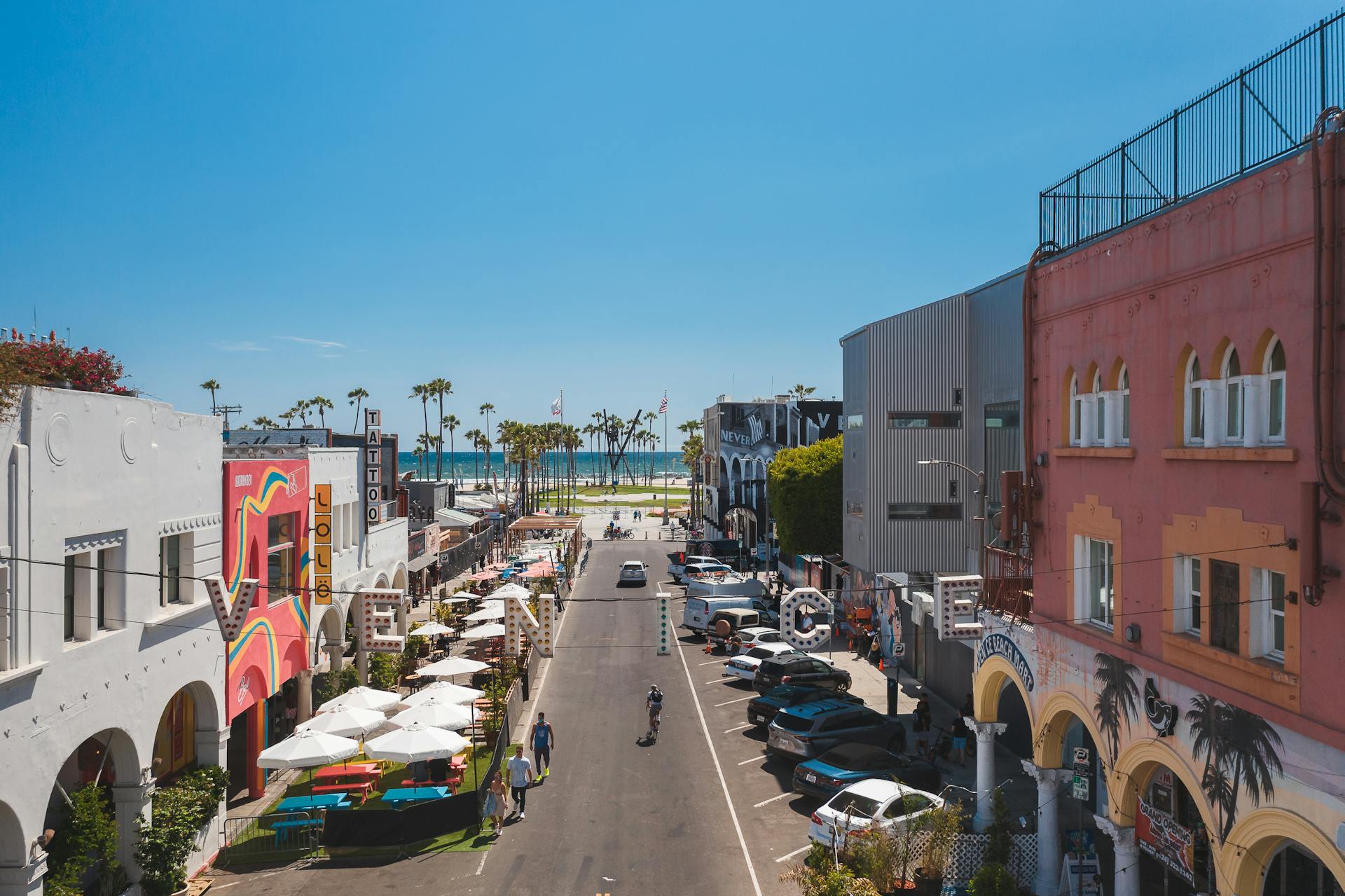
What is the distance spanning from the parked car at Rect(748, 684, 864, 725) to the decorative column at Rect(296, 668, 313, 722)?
12.0 m

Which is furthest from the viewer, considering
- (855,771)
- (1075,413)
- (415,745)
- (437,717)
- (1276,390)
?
(437,717)

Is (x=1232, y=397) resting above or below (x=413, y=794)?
above

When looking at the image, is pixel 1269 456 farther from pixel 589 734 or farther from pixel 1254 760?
pixel 589 734

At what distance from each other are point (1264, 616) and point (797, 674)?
20.4 metres

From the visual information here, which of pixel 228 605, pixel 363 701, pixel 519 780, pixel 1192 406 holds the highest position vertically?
pixel 1192 406

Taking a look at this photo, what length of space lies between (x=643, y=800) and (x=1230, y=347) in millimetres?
15065

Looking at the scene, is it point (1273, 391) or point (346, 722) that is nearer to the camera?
point (1273, 391)

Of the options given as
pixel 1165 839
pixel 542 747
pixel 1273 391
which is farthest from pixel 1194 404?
pixel 542 747

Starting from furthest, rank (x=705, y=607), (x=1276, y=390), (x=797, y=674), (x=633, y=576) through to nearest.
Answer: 1. (x=633, y=576)
2. (x=705, y=607)
3. (x=797, y=674)
4. (x=1276, y=390)

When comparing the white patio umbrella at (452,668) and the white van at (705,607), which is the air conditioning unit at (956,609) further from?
the white van at (705,607)

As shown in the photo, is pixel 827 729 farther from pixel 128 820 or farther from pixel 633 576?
pixel 633 576

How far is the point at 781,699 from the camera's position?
88.2 ft

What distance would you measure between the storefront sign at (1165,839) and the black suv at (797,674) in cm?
1544

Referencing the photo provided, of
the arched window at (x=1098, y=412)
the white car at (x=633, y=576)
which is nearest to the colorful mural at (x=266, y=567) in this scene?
the arched window at (x=1098, y=412)
